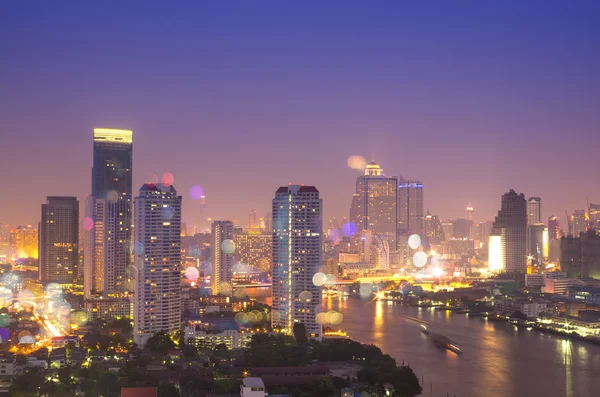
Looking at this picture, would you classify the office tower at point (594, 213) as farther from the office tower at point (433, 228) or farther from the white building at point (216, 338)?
the white building at point (216, 338)

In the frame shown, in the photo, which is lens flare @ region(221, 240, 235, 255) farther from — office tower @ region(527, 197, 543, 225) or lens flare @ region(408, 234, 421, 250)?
office tower @ region(527, 197, 543, 225)

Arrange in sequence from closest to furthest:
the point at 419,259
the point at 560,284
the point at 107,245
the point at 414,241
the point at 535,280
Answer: the point at 107,245 < the point at 560,284 < the point at 535,280 < the point at 419,259 < the point at 414,241

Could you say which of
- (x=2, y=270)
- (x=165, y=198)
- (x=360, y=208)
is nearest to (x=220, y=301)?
(x=165, y=198)

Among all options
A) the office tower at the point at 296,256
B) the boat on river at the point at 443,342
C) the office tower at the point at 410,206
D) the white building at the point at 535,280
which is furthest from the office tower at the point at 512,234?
the office tower at the point at 296,256

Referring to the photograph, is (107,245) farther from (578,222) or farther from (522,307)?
(578,222)

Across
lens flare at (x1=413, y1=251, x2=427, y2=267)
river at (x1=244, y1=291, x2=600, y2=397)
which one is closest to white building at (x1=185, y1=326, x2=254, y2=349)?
river at (x1=244, y1=291, x2=600, y2=397)

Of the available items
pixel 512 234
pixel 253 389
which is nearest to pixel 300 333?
pixel 253 389

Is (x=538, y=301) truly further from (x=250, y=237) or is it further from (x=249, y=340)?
(x=250, y=237)
